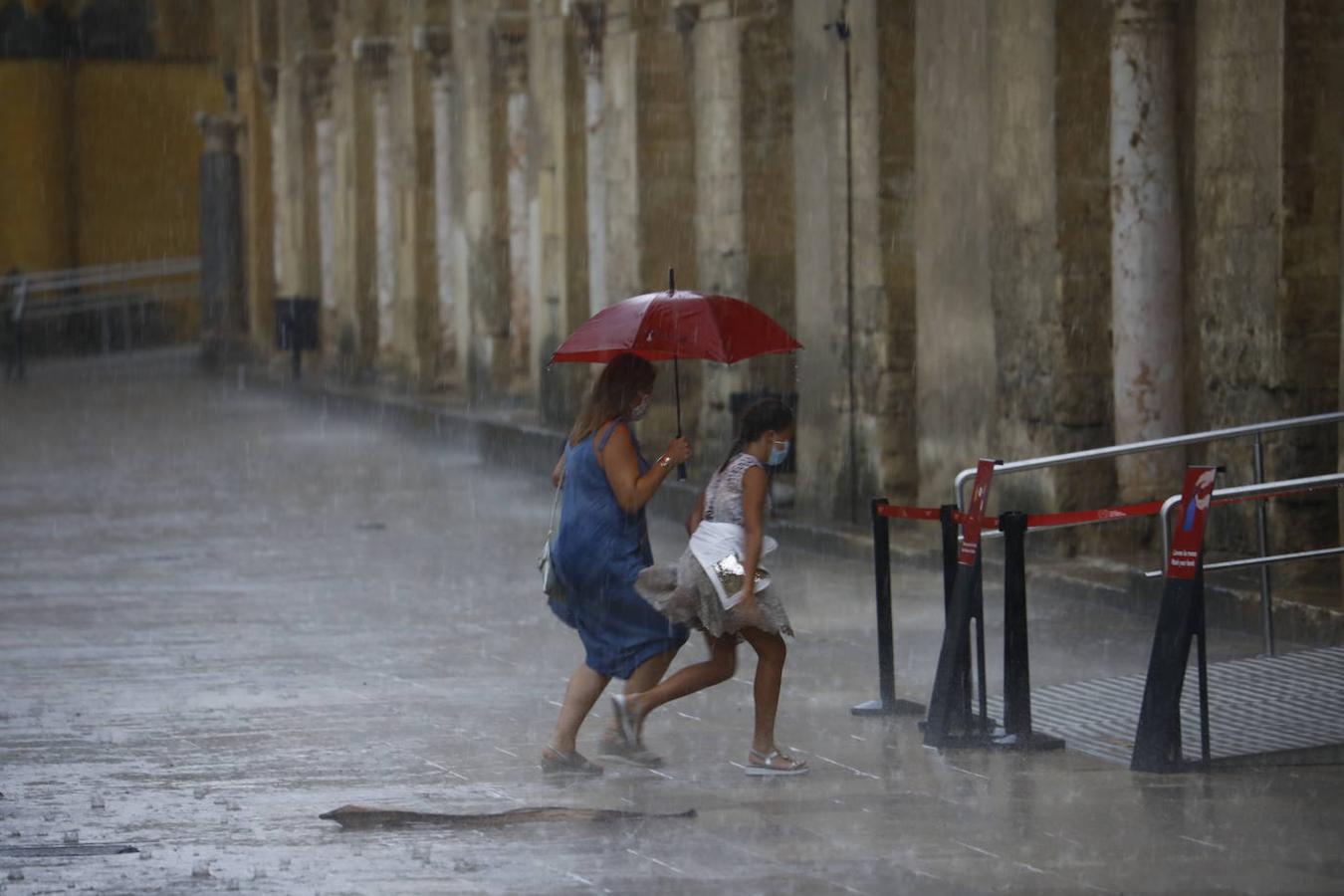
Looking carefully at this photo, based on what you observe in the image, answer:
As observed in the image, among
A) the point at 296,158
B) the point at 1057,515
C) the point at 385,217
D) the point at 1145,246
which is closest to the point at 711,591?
the point at 1057,515

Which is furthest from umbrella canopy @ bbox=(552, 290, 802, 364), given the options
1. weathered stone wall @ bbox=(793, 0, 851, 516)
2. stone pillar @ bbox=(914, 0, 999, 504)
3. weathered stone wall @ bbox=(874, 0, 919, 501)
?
weathered stone wall @ bbox=(793, 0, 851, 516)

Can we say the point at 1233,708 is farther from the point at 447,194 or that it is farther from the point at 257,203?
the point at 257,203

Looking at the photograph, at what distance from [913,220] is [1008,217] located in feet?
5.32

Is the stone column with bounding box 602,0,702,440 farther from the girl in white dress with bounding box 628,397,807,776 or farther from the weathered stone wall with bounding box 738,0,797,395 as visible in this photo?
the girl in white dress with bounding box 628,397,807,776

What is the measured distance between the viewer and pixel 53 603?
14.4 m

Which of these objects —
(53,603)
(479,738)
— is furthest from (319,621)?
(479,738)

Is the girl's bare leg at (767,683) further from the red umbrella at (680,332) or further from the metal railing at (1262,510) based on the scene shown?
the metal railing at (1262,510)

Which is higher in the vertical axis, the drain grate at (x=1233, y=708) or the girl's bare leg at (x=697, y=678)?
the girl's bare leg at (x=697, y=678)

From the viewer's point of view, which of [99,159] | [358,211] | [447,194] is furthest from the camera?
[99,159]

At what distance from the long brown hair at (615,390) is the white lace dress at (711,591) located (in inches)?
16.1

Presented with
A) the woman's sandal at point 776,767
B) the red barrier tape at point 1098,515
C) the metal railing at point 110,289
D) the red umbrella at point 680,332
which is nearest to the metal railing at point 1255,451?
the red barrier tape at point 1098,515

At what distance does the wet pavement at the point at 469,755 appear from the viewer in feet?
25.1

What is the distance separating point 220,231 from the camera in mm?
44125

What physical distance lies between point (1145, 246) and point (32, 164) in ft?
119
